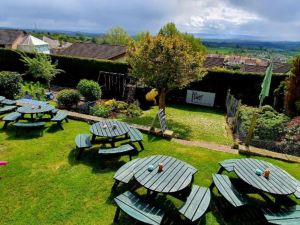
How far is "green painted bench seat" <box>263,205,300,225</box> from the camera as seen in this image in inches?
198

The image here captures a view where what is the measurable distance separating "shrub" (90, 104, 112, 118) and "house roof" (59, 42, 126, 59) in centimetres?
1889

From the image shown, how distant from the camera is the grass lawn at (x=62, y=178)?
5609 mm

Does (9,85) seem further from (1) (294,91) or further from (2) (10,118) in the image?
(1) (294,91)

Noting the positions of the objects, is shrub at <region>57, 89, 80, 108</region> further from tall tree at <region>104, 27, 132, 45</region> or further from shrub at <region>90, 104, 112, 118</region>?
tall tree at <region>104, 27, 132, 45</region>

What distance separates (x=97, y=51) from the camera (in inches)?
1339

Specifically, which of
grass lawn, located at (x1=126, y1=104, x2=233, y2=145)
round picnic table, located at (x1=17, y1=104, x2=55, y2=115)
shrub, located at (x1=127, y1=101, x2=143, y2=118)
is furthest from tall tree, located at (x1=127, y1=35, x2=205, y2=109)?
round picnic table, located at (x1=17, y1=104, x2=55, y2=115)

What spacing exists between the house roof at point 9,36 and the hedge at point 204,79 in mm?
23077

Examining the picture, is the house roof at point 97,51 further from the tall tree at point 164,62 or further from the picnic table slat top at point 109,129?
the picnic table slat top at point 109,129

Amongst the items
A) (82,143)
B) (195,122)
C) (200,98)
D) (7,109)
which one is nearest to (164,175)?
(82,143)

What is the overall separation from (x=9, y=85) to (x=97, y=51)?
2046 cm

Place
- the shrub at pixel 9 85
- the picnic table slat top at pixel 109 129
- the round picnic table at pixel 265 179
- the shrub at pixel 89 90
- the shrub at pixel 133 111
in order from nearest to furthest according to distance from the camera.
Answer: the round picnic table at pixel 265 179 < the picnic table slat top at pixel 109 129 < the shrub at pixel 9 85 < the shrub at pixel 133 111 < the shrub at pixel 89 90

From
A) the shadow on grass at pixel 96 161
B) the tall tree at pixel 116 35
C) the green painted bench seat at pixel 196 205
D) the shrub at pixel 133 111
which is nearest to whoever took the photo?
the green painted bench seat at pixel 196 205

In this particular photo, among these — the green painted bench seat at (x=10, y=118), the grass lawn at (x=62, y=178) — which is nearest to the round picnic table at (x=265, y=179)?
the grass lawn at (x=62, y=178)

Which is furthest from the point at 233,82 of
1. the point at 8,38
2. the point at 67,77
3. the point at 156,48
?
the point at 8,38
